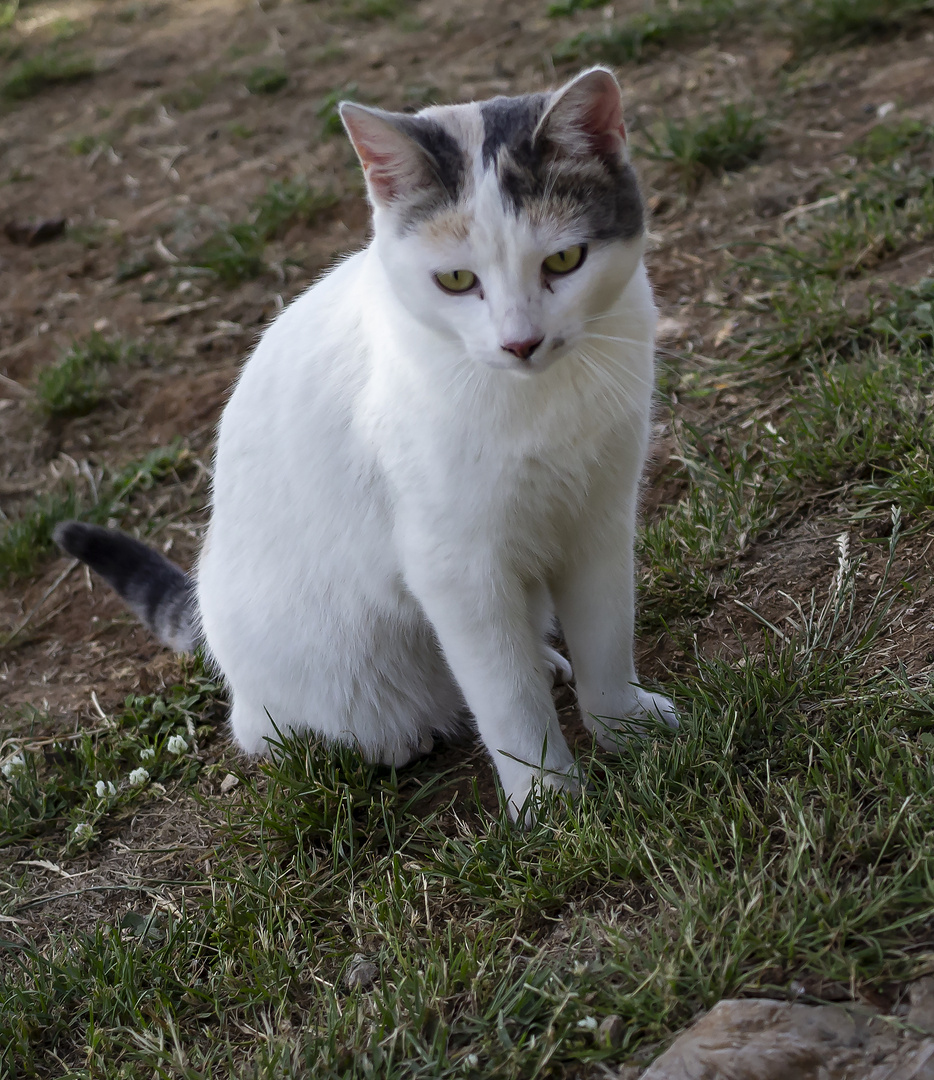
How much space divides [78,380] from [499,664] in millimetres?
3051

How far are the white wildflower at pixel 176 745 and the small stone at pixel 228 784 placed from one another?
0.20 m

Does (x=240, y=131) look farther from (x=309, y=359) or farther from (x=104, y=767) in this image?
(x=104, y=767)

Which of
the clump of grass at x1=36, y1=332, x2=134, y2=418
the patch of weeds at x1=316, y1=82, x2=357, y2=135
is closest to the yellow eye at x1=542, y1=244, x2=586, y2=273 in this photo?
the clump of grass at x1=36, y1=332, x2=134, y2=418

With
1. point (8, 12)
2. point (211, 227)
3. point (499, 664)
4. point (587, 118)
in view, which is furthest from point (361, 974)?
point (8, 12)

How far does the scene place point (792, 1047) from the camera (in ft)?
Answer: 5.32

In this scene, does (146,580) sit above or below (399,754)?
above

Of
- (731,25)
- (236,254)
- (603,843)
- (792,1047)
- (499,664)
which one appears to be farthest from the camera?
(731,25)

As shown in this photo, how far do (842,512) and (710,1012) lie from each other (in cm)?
156

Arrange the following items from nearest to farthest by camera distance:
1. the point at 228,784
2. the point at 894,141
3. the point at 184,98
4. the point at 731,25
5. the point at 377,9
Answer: the point at 228,784, the point at 894,141, the point at 731,25, the point at 184,98, the point at 377,9

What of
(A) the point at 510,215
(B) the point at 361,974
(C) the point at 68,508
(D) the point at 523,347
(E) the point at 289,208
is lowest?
(C) the point at 68,508

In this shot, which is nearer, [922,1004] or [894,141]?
[922,1004]

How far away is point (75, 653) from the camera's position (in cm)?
362

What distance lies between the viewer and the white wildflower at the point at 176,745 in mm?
3006

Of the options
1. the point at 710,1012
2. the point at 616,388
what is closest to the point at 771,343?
the point at 616,388
